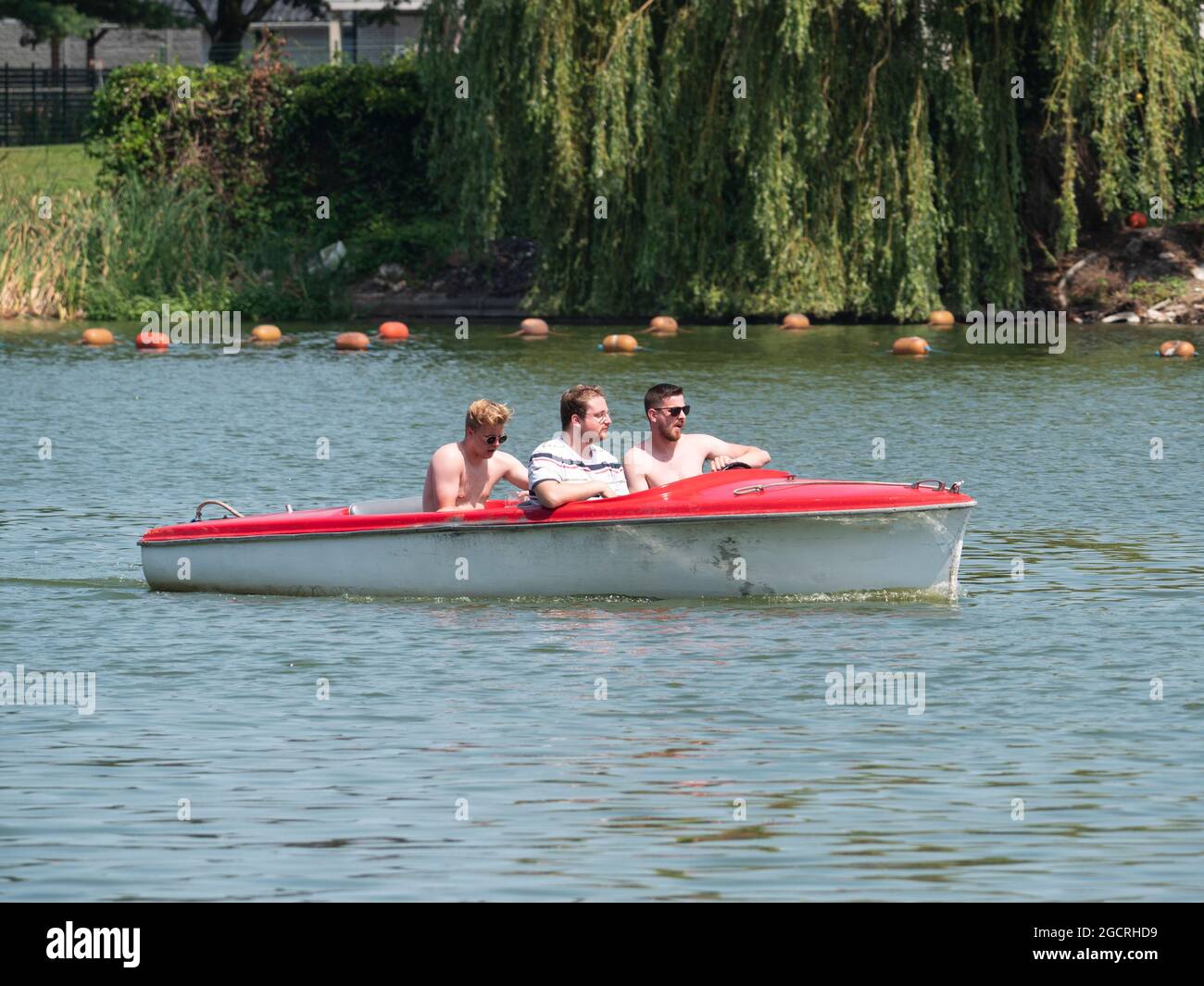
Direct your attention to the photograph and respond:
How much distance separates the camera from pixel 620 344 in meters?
27.2

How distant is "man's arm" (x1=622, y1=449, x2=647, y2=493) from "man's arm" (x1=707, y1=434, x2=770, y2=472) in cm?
41

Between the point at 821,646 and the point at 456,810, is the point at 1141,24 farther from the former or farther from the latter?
the point at 456,810

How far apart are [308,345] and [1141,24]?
10814 mm

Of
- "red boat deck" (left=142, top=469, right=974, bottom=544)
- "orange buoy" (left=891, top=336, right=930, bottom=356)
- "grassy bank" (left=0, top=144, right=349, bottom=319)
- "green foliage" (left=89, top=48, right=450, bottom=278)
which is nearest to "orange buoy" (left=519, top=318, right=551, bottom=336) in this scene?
"grassy bank" (left=0, top=144, right=349, bottom=319)

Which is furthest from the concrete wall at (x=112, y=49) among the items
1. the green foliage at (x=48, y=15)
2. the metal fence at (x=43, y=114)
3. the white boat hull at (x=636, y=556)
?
the white boat hull at (x=636, y=556)

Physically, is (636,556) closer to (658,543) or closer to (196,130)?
(658,543)

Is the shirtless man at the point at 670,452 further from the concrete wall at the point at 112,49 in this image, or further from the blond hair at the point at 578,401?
the concrete wall at the point at 112,49

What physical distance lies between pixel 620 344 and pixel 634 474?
15.5 meters

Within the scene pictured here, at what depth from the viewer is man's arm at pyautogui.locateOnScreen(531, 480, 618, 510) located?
11562mm

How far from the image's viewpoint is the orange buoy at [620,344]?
27.2 metres

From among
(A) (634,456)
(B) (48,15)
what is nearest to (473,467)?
(A) (634,456)

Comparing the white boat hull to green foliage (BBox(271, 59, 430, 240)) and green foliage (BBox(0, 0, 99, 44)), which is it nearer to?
green foliage (BBox(271, 59, 430, 240))

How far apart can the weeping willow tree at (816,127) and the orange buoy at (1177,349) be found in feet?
9.29

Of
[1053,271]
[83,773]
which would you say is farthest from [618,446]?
[1053,271]
